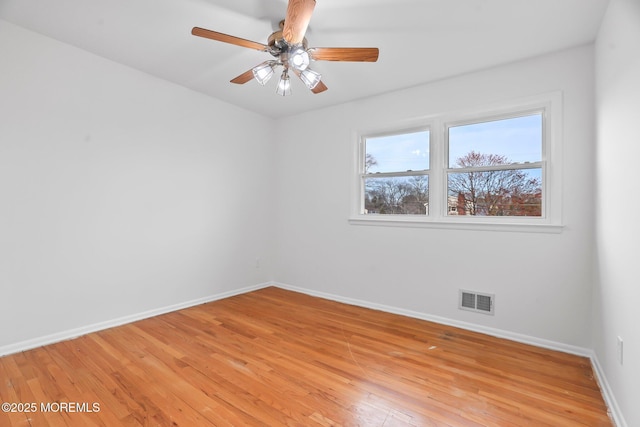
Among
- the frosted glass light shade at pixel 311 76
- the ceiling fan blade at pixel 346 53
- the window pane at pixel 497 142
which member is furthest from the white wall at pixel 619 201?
the frosted glass light shade at pixel 311 76

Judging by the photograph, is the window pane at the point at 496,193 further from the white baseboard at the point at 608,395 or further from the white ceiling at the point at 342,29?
the white baseboard at the point at 608,395

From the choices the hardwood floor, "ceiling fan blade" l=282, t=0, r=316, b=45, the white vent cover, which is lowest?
the hardwood floor

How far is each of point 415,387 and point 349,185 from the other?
96.1 inches

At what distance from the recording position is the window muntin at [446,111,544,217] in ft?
9.07

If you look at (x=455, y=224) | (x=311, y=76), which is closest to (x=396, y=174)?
(x=455, y=224)

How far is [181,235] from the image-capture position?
3510 mm

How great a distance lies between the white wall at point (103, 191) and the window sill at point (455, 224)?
1.87 meters

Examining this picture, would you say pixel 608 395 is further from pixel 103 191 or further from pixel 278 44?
pixel 103 191

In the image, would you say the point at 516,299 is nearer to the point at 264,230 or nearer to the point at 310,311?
the point at 310,311

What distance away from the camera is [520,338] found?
271 centimetres

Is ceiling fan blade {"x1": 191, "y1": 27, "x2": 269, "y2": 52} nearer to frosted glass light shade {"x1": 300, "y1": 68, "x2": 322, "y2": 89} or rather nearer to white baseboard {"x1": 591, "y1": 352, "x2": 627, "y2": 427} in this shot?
frosted glass light shade {"x1": 300, "y1": 68, "x2": 322, "y2": 89}

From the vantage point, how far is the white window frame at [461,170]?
2.59 metres

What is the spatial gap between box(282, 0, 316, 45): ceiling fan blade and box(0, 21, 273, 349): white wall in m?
2.05

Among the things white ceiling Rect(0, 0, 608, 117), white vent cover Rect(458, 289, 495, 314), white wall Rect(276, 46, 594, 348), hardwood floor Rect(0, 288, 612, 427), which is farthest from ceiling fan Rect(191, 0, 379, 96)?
white vent cover Rect(458, 289, 495, 314)
